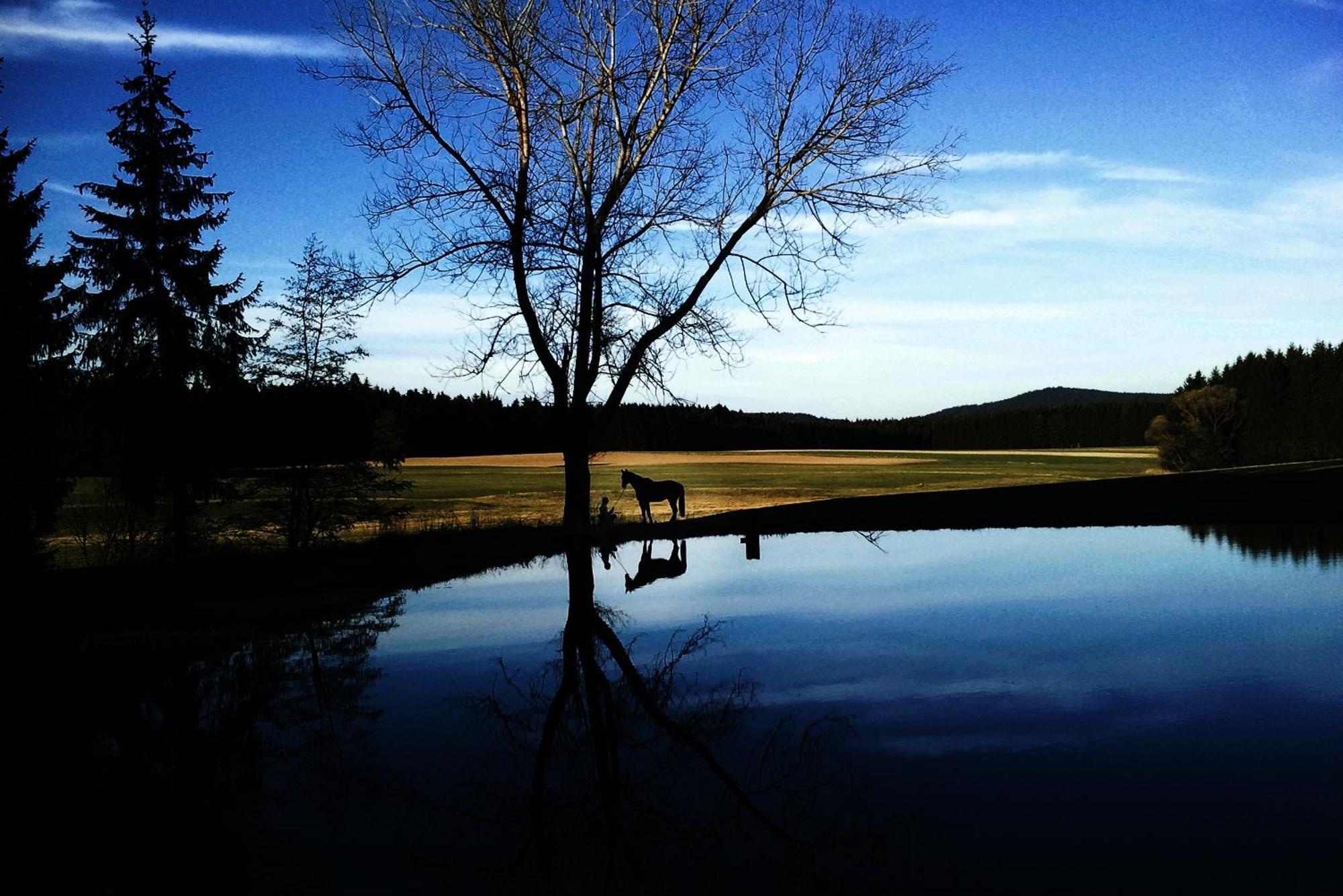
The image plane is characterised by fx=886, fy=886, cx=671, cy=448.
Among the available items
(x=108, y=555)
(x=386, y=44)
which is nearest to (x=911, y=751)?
(x=386, y=44)

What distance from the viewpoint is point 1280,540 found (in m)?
17.2

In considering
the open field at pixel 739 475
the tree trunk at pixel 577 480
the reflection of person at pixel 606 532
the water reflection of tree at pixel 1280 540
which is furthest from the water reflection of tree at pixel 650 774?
the open field at pixel 739 475

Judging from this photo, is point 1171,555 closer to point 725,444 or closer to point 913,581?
point 913,581

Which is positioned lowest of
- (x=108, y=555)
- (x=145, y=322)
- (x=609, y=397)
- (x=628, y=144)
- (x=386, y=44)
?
(x=108, y=555)

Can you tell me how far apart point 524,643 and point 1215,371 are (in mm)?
81724

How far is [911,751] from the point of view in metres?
6.38

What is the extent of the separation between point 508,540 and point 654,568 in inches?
198

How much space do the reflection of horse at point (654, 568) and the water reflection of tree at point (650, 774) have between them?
5881mm

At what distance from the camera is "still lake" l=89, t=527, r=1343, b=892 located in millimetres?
4820

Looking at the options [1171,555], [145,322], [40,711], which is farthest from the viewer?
[145,322]

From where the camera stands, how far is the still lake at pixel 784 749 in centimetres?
482

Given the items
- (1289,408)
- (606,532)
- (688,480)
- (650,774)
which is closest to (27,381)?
(606,532)

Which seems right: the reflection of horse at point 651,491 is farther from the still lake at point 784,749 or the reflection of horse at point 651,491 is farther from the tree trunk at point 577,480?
the still lake at point 784,749

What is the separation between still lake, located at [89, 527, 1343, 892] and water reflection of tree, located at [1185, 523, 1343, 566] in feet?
10.8
